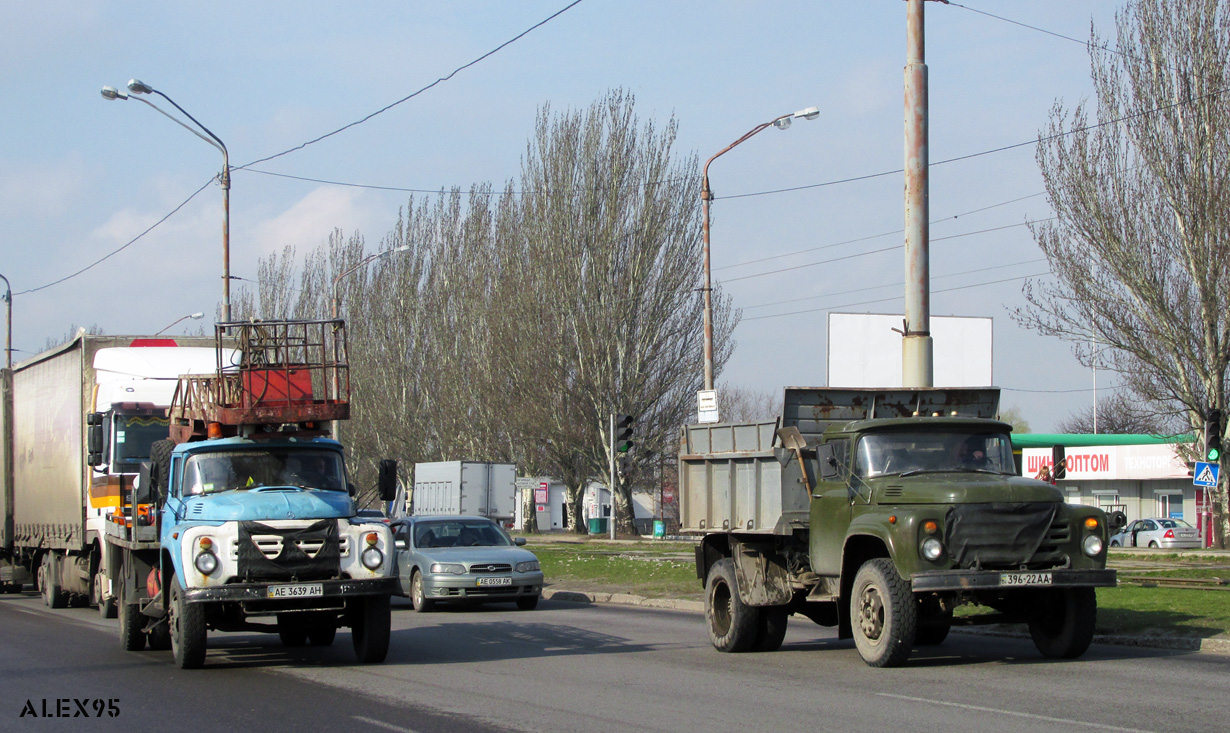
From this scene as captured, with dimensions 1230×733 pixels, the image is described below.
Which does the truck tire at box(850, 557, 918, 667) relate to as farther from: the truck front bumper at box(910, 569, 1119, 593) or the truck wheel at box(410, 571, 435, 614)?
the truck wheel at box(410, 571, 435, 614)

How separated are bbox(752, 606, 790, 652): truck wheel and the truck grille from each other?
111 inches

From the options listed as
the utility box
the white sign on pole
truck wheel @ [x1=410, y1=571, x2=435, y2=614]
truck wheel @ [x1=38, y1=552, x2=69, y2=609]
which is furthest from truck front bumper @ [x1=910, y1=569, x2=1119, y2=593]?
the utility box

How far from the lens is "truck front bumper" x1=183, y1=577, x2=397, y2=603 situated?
Result: 11430mm

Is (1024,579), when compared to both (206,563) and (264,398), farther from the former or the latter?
(264,398)

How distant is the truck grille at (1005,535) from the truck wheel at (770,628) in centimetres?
A: 282

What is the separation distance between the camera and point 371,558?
12141mm

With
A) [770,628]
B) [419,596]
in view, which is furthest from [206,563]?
[419,596]

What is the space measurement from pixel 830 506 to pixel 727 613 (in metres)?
2.10

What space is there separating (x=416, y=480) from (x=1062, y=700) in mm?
43461

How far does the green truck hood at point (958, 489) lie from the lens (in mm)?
10820

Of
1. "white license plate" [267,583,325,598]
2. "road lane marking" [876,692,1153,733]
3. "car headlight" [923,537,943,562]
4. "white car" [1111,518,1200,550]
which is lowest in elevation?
"white car" [1111,518,1200,550]

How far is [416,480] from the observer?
168 ft

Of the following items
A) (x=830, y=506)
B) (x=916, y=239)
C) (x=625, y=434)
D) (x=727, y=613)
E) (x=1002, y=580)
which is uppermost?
(x=916, y=239)

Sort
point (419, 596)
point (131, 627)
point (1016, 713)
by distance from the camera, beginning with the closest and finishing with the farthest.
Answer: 1. point (1016, 713)
2. point (131, 627)
3. point (419, 596)
